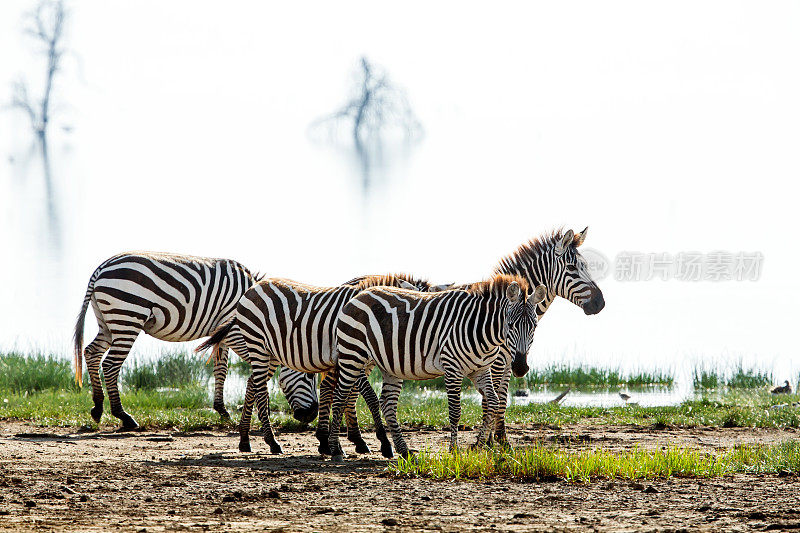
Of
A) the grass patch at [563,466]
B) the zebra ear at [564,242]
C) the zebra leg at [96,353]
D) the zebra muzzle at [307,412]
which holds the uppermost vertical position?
the zebra ear at [564,242]

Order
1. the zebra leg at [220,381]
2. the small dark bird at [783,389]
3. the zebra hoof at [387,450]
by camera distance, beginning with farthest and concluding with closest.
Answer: the small dark bird at [783,389], the zebra leg at [220,381], the zebra hoof at [387,450]

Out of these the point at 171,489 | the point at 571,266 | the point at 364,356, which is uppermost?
the point at 571,266

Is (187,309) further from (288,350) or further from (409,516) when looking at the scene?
(409,516)

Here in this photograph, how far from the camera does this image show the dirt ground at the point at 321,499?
600 centimetres

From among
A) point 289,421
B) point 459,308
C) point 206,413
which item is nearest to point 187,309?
point 206,413

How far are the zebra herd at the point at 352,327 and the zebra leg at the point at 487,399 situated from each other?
0.01m

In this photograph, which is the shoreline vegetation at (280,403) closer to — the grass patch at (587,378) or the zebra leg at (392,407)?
the grass patch at (587,378)

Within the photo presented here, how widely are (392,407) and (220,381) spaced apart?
407 centimetres

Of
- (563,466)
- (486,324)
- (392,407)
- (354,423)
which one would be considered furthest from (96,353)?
(563,466)

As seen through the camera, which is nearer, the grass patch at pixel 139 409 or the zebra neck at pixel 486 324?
the zebra neck at pixel 486 324

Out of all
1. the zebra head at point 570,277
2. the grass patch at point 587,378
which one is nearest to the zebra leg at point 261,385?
the zebra head at point 570,277

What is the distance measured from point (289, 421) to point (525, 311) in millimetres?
3851

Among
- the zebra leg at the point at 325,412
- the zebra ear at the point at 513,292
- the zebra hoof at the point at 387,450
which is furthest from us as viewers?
the zebra leg at the point at 325,412

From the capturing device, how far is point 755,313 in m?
26.7
